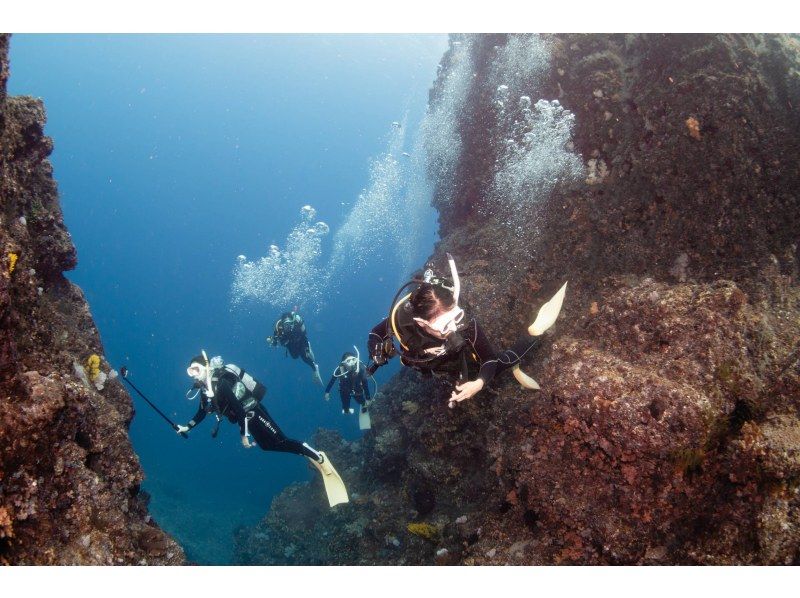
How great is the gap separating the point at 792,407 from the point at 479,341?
8.21 ft

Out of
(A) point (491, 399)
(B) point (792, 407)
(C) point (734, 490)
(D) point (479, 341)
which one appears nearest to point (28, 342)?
(D) point (479, 341)

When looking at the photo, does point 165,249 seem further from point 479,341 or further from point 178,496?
point 479,341

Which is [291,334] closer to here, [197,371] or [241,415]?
[241,415]

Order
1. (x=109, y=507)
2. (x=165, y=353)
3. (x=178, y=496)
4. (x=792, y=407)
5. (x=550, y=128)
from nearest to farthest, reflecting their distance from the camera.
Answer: (x=792, y=407), (x=109, y=507), (x=550, y=128), (x=178, y=496), (x=165, y=353)

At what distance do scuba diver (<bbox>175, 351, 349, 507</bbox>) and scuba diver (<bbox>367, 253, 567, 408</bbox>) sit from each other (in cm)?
307

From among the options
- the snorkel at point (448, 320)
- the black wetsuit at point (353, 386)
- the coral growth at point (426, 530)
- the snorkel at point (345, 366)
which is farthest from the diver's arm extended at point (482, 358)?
the black wetsuit at point (353, 386)

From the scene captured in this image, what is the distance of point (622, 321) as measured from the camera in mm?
3975

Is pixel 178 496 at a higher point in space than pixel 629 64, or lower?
lower

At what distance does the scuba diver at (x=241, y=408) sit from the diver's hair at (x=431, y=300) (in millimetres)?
3951

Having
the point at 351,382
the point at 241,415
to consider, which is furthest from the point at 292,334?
the point at 241,415

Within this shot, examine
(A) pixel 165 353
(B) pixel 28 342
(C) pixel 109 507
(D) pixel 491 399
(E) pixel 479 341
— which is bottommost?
(A) pixel 165 353

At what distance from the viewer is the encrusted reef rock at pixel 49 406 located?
276cm

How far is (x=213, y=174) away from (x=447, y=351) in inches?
4870

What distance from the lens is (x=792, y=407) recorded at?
315 centimetres
